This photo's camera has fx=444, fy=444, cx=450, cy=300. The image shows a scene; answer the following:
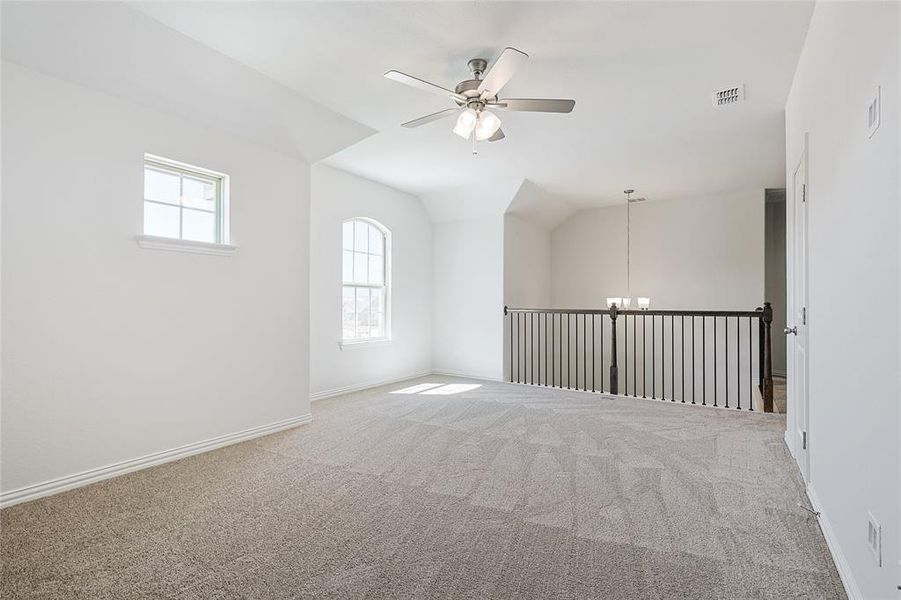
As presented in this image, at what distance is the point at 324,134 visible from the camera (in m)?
3.85

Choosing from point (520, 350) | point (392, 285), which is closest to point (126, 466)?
point (392, 285)

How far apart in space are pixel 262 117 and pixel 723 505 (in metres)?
3.98

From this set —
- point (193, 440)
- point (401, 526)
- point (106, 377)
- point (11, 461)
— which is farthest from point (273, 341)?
point (401, 526)

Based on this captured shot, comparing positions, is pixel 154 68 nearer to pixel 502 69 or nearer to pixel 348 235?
pixel 502 69

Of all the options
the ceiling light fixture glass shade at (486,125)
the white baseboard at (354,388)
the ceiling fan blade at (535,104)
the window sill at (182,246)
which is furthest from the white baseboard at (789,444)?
the window sill at (182,246)

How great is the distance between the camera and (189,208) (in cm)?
333

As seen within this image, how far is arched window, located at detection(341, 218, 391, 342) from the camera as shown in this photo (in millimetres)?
5555

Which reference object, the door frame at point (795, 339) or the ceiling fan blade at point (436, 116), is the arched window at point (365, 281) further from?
the door frame at point (795, 339)

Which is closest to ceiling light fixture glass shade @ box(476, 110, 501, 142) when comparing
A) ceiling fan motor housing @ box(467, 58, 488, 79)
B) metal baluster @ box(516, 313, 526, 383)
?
ceiling fan motor housing @ box(467, 58, 488, 79)

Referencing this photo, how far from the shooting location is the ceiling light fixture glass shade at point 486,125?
2869mm

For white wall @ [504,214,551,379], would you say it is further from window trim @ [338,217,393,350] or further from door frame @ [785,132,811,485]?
door frame @ [785,132,811,485]

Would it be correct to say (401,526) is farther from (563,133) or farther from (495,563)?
(563,133)

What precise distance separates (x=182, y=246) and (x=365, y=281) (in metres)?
2.76

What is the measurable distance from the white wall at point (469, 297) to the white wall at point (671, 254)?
195 centimetres
